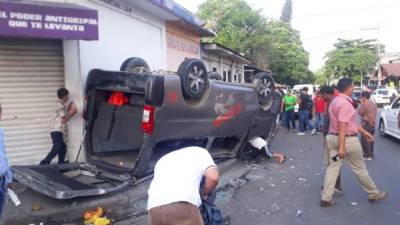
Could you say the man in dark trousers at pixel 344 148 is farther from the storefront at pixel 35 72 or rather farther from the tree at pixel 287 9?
the tree at pixel 287 9

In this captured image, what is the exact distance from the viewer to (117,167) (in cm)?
656

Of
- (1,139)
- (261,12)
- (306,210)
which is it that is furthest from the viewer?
(261,12)

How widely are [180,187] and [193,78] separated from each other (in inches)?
154

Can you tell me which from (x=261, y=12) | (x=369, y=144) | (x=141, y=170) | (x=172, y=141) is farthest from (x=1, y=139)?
(x=261, y=12)

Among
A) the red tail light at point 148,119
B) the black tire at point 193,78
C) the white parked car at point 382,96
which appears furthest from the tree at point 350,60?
the red tail light at point 148,119

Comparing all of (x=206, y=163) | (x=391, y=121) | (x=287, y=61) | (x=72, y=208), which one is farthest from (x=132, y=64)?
(x=287, y=61)

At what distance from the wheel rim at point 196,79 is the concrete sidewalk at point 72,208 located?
5.54 feet

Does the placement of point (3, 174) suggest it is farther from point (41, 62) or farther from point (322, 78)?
point (322, 78)

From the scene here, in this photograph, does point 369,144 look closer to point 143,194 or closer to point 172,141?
point 172,141

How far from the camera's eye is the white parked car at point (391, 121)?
12.7 metres

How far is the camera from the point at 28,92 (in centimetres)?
758

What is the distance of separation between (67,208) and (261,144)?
191 inches

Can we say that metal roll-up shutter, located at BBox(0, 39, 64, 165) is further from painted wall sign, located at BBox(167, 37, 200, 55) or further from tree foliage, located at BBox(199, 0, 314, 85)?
tree foliage, located at BBox(199, 0, 314, 85)

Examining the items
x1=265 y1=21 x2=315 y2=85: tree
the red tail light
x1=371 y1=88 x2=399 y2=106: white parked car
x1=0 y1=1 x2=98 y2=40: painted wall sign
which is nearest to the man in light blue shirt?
the red tail light
